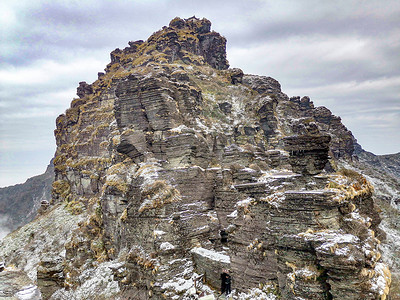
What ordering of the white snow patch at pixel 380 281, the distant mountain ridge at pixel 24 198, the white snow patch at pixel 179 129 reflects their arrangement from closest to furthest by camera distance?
1. the white snow patch at pixel 380 281
2. the white snow patch at pixel 179 129
3. the distant mountain ridge at pixel 24 198

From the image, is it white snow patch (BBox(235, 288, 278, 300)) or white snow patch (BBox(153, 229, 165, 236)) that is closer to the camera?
white snow patch (BBox(235, 288, 278, 300))

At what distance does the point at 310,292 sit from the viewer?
795 cm

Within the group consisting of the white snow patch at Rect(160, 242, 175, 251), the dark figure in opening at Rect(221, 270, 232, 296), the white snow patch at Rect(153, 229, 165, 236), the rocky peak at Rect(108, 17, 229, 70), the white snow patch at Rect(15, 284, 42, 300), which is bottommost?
the white snow patch at Rect(15, 284, 42, 300)

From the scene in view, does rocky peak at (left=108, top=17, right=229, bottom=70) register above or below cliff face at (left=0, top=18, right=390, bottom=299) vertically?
above

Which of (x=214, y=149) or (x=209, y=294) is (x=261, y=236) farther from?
(x=214, y=149)

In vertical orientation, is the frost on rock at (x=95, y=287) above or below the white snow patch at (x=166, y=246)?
below

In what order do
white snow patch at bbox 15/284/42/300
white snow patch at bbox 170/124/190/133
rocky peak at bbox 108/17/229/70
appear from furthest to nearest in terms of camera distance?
rocky peak at bbox 108/17/229/70 → white snow patch at bbox 170/124/190/133 → white snow patch at bbox 15/284/42/300

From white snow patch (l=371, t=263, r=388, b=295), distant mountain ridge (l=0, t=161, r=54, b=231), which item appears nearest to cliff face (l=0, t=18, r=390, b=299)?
white snow patch (l=371, t=263, r=388, b=295)

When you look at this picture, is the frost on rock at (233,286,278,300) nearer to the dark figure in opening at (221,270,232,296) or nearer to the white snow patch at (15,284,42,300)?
the dark figure in opening at (221,270,232,296)

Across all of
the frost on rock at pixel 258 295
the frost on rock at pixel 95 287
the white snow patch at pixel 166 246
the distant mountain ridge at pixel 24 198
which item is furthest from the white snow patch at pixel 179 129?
the distant mountain ridge at pixel 24 198

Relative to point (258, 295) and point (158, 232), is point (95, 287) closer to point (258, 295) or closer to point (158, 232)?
point (158, 232)

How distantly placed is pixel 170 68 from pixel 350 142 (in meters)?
55.3

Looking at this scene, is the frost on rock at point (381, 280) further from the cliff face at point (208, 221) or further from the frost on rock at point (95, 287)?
the frost on rock at point (95, 287)

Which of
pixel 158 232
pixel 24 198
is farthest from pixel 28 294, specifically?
pixel 24 198
